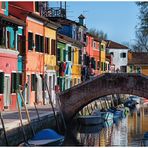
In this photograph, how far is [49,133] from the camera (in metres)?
23.6

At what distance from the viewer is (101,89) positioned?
3531 cm

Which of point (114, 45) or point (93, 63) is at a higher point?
point (114, 45)

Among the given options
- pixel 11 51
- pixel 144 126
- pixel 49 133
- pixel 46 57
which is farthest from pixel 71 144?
pixel 46 57

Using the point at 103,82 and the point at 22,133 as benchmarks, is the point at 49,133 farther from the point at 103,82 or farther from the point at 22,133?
the point at 103,82

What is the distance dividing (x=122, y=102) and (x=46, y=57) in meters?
20.5

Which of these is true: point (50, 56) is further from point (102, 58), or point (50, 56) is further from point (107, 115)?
point (102, 58)

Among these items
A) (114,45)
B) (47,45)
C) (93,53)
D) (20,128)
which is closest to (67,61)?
(47,45)

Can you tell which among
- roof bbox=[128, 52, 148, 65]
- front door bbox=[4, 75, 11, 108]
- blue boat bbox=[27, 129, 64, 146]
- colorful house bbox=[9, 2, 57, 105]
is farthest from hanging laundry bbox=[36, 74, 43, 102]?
roof bbox=[128, 52, 148, 65]

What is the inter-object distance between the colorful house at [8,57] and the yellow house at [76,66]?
18.1m

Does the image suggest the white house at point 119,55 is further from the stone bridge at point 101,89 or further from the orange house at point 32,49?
the stone bridge at point 101,89

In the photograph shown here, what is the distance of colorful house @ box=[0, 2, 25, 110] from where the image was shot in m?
31.0

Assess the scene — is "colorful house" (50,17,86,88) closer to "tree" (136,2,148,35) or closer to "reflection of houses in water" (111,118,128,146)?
"reflection of houses in water" (111,118,128,146)

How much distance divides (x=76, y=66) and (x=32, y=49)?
16.8m

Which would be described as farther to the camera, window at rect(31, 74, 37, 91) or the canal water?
window at rect(31, 74, 37, 91)
